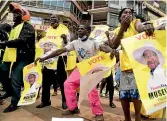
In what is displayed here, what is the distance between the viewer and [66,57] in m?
6.60

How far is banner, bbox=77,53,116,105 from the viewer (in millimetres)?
4348

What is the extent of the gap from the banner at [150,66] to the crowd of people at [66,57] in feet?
0.77

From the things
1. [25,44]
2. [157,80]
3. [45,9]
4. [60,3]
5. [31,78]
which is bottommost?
[31,78]

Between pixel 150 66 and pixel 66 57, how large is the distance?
3298 mm

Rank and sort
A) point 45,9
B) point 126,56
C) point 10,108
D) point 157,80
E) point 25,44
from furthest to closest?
point 45,9 < point 25,44 < point 10,108 < point 126,56 < point 157,80

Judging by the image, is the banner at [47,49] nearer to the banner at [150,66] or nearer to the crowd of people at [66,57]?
the crowd of people at [66,57]

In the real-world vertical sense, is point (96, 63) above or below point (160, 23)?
below

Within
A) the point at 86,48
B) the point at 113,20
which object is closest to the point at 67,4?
the point at 113,20

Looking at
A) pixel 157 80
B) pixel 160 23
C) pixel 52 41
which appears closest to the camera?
pixel 157 80

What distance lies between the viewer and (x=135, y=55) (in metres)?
3.49

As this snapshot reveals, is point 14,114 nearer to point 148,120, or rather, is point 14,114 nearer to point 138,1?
point 148,120

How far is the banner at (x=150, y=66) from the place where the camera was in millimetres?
3268

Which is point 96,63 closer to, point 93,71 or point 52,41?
point 93,71

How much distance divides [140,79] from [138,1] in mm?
41398
